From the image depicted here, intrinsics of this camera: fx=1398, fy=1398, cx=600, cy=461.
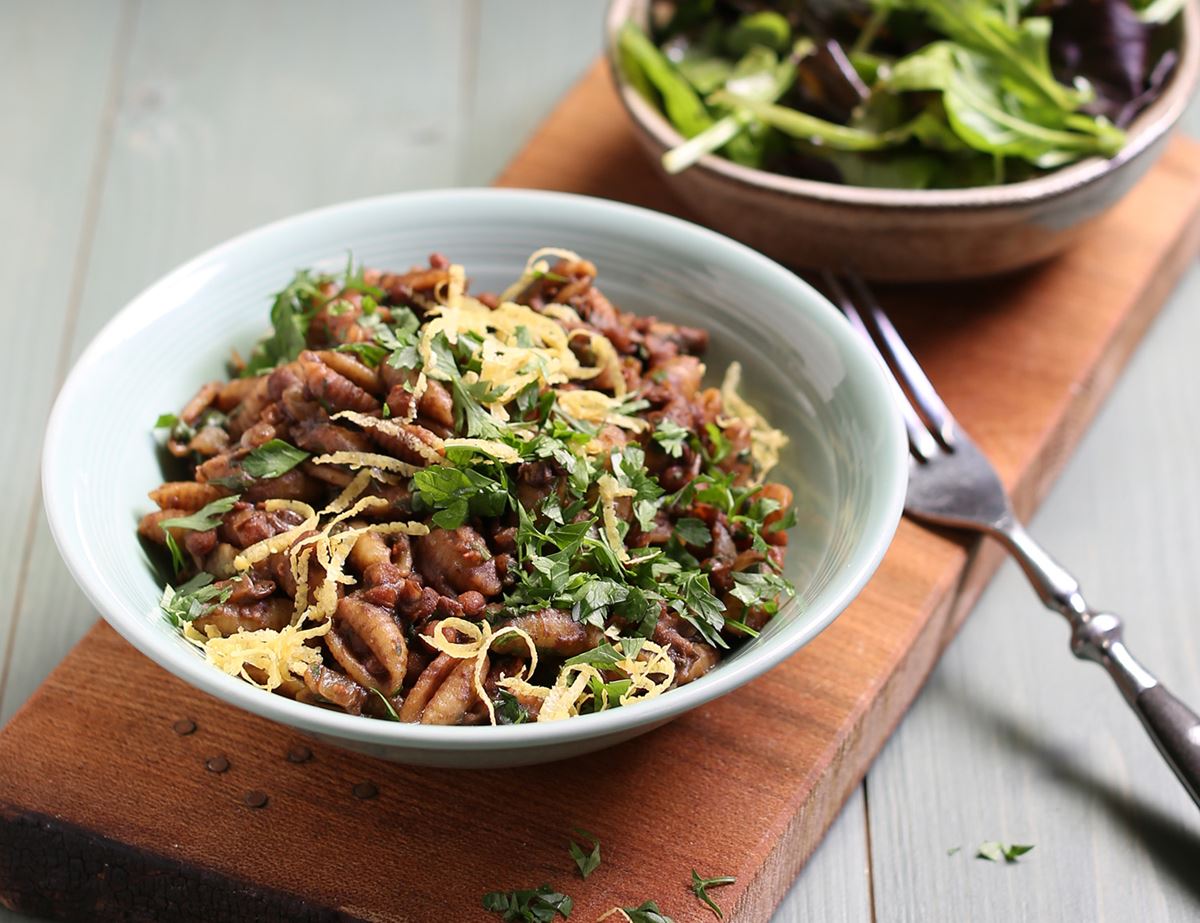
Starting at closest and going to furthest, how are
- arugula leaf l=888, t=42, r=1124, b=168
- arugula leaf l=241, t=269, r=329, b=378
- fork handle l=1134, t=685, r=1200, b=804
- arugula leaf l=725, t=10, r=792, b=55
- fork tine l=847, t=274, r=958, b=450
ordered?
fork handle l=1134, t=685, r=1200, b=804 < arugula leaf l=241, t=269, r=329, b=378 < fork tine l=847, t=274, r=958, b=450 < arugula leaf l=888, t=42, r=1124, b=168 < arugula leaf l=725, t=10, r=792, b=55

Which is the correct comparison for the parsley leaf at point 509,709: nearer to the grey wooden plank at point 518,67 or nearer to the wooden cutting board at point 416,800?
the wooden cutting board at point 416,800

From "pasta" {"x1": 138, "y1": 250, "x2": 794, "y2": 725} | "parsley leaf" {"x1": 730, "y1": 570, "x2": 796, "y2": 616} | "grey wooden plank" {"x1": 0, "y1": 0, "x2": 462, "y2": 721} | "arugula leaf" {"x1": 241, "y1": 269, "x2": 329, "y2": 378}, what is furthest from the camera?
"grey wooden plank" {"x1": 0, "y1": 0, "x2": 462, "y2": 721}

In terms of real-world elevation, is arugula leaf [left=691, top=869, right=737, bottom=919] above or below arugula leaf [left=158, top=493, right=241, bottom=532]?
below

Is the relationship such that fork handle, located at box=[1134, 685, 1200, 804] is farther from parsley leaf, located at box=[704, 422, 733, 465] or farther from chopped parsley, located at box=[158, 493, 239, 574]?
chopped parsley, located at box=[158, 493, 239, 574]

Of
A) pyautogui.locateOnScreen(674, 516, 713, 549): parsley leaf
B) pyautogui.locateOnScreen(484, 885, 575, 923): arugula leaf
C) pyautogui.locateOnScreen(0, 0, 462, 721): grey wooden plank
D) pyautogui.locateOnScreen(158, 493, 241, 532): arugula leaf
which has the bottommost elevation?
pyautogui.locateOnScreen(0, 0, 462, 721): grey wooden plank

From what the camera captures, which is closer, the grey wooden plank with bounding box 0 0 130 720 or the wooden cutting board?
the wooden cutting board

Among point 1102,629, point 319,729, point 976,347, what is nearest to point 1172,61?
point 976,347

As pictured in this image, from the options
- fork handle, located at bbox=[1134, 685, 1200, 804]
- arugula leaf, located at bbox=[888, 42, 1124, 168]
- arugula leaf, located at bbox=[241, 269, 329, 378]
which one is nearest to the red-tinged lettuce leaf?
arugula leaf, located at bbox=[888, 42, 1124, 168]

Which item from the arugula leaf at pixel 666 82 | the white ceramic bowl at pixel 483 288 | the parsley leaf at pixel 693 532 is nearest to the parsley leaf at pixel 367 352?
the white ceramic bowl at pixel 483 288
